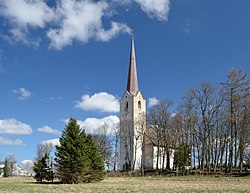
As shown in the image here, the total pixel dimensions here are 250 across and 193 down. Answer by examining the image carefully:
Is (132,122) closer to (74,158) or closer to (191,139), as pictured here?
(191,139)

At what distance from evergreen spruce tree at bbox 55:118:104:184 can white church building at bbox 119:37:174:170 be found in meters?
31.8

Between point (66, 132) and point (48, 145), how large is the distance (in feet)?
181

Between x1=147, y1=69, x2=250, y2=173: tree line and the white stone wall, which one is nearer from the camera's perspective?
x1=147, y1=69, x2=250, y2=173: tree line

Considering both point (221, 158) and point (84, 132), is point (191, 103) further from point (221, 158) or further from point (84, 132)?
point (84, 132)

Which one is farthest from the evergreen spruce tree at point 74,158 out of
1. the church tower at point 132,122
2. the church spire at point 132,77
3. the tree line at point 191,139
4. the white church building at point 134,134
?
the church spire at point 132,77

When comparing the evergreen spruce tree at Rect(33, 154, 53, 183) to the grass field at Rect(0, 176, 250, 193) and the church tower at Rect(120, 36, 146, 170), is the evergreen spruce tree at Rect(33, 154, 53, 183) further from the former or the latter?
the church tower at Rect(120, 36, 146, 170)

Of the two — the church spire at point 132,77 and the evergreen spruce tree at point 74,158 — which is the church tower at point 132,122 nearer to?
the church spire at point 132,77

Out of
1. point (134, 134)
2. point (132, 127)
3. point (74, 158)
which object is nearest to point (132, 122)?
point (132, 127)

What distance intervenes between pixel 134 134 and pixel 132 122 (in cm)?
372

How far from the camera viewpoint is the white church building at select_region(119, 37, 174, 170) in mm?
68625

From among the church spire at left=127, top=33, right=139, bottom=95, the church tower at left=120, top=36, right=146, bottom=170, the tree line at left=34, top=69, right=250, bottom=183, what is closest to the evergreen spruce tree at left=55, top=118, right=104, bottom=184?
the tree line at left=34, top=69, right=250, bottom=183

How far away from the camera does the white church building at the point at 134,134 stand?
68.6 metres

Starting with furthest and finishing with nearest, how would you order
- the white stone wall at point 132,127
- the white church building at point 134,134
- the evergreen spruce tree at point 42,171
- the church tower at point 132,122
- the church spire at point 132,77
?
the church spire at point 132,77 < the church tower at point 132,122 < the white stone wall at point 132,127 < the white church building at point 134,134 < the evergreen spruce tree at point 42,171

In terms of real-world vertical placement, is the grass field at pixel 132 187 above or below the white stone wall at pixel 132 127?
below
